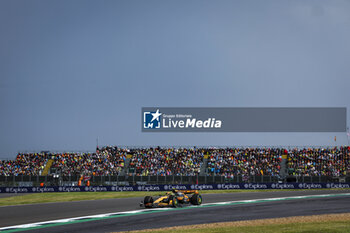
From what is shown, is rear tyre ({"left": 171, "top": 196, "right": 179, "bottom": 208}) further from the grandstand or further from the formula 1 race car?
the grandstand

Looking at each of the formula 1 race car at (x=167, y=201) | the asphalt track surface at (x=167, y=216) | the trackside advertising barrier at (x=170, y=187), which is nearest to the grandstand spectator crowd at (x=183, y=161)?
the trackside advertising barrier at (x=170, y=187)

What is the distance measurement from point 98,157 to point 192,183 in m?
13.1

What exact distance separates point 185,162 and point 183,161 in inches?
12.8

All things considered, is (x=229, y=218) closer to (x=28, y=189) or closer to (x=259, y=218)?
(x=259, y=218)

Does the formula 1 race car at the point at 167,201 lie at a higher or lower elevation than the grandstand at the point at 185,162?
lower

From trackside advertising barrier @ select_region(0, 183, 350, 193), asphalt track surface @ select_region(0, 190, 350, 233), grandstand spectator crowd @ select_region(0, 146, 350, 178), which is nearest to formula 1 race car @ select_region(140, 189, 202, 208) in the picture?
asphalt track surface @ select_region(0, 190, 350, 233)

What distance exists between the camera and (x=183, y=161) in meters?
42.0

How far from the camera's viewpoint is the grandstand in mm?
39031

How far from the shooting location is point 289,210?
17.0 meters

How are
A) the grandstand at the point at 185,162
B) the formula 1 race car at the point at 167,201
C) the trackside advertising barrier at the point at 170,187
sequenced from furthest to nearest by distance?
1. the grandstand at the point at 185,162
2. the trackside advertising barrier at the point at 170,187
3. the formula 1 race car at the point at 167,201

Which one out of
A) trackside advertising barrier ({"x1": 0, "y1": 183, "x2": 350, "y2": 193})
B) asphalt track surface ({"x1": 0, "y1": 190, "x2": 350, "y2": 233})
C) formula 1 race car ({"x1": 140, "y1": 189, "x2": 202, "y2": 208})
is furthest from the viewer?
trackside advertising barrier ({"x1": 0, "y1": 183, "x2": 350, "y2": 193})

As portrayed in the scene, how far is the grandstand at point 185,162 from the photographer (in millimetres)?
39031

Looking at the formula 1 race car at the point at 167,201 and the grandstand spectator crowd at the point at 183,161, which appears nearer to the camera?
Result: the formula 1 race car at the point at 167,201

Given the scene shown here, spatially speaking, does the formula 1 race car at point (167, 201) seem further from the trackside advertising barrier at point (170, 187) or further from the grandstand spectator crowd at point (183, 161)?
the grandstand spectator crowd at point (183, 161)
